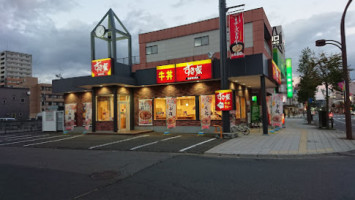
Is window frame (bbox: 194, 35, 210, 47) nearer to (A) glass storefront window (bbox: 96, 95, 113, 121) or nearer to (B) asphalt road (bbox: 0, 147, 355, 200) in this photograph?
(A) glass storefront window (bbox: 96, 95, 113, 121)

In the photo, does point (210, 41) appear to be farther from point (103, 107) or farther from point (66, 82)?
point (66, 82)

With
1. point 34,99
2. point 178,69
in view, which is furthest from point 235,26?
point 34,99

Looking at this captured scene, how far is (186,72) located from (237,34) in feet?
14.2

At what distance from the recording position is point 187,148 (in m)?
10.8

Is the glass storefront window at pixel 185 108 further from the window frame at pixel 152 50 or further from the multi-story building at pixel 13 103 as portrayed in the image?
the multi-story building at pixel 13 103

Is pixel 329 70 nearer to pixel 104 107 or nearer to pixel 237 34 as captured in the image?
pixel 237 34

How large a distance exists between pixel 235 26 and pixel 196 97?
5.72 meters

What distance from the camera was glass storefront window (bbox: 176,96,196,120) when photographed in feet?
58.5

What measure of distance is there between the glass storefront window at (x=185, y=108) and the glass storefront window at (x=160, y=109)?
120cm

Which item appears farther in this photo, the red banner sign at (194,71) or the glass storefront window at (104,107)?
the glass storefront window at (104,107)

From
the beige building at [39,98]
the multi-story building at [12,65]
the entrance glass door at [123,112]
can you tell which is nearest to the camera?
the entrance glass door at [123,112]

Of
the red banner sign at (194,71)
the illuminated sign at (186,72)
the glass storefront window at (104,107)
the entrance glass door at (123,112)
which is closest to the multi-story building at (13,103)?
the glass storefront window at (104,107)

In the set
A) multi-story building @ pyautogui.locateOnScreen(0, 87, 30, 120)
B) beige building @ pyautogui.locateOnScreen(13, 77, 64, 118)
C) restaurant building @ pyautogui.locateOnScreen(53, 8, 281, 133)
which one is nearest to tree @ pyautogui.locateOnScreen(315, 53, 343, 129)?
restaurant building @ pyautogui.locateOnScreen(53, 8, 281, 133)

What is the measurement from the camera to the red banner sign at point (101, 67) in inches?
704
